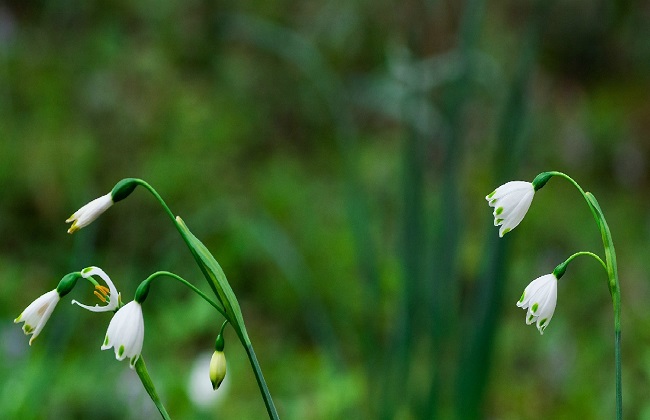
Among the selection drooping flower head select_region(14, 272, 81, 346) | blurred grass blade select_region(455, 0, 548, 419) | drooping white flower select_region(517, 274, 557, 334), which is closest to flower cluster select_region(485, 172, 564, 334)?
drooping white flower select_region(517, 274, 557, 334)

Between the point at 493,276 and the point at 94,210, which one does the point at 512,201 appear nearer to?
the point at 94,210

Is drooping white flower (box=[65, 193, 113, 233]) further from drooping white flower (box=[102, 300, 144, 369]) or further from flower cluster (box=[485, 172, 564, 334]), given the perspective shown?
flower cluster (box=[485, 172, 564, 334])

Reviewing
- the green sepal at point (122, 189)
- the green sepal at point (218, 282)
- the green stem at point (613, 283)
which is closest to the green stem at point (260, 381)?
the green sepal at point (218, 282)

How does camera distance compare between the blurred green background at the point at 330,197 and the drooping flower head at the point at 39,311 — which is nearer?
the drooping flower head at the point at 39,311

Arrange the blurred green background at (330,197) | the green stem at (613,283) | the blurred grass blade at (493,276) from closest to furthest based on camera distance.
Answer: the green stem at (613,283)
the blurred grass blade at (493,276)
the blurred green background at (330,197)

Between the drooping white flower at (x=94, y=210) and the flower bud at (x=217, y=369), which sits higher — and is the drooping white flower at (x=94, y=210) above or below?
above

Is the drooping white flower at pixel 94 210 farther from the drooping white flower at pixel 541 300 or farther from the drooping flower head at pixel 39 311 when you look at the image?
the drooping white flower at pixel 541 300

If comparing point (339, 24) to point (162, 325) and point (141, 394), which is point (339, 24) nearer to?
point (162, 325)
